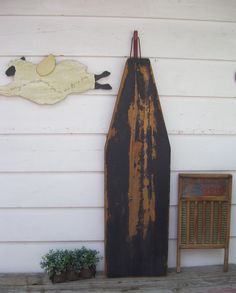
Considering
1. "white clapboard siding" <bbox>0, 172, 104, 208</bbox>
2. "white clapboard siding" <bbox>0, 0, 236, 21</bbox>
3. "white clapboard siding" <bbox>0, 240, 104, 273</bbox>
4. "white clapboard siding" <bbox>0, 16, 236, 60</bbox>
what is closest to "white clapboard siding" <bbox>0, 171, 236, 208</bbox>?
"white clapboard siding" <bbox>0, 172, 104, 208</bbox>

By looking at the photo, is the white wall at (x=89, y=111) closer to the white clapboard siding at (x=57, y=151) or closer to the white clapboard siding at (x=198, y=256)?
the white clapboard siding at (x=57, y=151)

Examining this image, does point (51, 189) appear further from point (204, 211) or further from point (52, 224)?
point (204, 211)

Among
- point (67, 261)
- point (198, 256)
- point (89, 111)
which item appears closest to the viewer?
point (67, 261)

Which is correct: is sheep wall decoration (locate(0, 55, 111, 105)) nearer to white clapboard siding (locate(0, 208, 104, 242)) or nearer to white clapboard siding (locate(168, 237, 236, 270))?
white clapboard siding (locate(0, 208, 104, 242))

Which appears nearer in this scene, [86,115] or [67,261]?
[67,261]

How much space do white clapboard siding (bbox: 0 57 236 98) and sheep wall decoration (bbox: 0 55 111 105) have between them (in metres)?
0.06

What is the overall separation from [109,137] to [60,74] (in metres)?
0.57

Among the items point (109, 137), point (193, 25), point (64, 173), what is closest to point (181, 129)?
point (109, 137)

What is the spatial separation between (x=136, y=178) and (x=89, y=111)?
23.3 inches

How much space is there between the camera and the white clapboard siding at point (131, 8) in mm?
2520

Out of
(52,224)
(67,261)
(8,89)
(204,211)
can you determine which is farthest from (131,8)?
(67,261)

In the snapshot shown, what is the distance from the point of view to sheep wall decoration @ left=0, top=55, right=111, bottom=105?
253 cm

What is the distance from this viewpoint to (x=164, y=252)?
2.63 metres

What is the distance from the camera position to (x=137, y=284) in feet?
8.31
